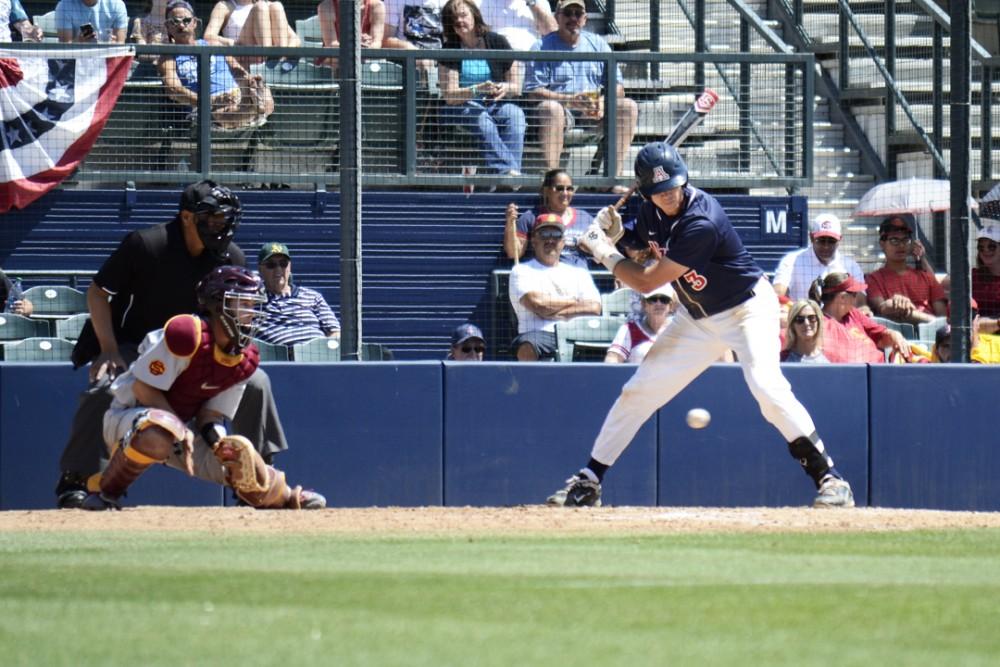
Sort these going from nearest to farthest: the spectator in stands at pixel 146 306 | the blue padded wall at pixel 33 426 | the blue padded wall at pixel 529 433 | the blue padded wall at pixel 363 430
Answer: the spectator in stands at pixel 146 306
the blue padded wall at pixel 33 426
the blue padded wall at pixel 363 430
the blue padded wall at pixel 529 433

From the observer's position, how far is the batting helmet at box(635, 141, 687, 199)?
30.8 ft

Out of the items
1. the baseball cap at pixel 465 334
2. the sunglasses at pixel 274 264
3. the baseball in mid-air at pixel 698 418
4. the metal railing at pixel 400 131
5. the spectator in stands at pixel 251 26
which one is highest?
the spectator in stands at pixel 251 26

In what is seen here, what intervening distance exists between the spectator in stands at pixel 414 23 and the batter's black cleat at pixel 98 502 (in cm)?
568

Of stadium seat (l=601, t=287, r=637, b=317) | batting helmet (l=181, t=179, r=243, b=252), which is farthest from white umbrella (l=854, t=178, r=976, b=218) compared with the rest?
batting helmet (l=181, t=179, r=243, b=252)

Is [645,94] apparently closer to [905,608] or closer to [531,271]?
[531,271]

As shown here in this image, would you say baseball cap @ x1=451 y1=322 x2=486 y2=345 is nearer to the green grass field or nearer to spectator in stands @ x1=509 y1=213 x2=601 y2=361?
spectator in stands @ x1=509 y1=213 x2=601 y2=361

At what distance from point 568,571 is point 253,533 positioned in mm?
2105

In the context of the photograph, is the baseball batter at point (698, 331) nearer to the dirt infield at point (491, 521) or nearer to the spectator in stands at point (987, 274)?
the dirt infield at point (491, 521)

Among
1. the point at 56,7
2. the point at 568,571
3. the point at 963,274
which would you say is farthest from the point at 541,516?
the point at 56,7

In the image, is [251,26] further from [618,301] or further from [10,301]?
[618,301]

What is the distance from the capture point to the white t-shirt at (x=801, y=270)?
1237 centimetres

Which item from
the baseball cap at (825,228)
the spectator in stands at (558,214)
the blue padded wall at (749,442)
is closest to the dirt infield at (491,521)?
the blue padded wall at (749,442)

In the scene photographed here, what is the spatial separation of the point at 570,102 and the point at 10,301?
4298 millimetres

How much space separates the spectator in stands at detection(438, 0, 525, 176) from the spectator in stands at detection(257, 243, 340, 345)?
179 cm
